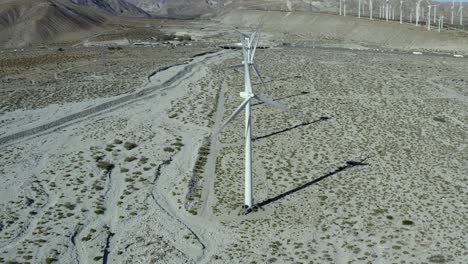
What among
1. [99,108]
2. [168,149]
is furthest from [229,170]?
[99,108]

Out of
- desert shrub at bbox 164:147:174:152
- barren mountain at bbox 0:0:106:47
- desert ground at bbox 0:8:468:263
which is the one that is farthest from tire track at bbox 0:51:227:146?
barren mountain at bbox 0:0:106:47

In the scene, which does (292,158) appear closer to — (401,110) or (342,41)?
(401,110)

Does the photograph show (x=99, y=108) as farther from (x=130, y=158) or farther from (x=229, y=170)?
(x=229, y=170)

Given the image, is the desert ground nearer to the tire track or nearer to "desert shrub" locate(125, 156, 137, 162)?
"desert shrub" locate(125, 156, 137, 162)

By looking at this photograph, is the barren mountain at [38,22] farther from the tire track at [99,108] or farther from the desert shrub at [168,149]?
the desert shrub at [168,149]

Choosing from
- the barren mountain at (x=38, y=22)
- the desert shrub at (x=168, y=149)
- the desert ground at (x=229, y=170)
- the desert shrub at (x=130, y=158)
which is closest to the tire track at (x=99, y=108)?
the desert ground at (x=229, y=170)

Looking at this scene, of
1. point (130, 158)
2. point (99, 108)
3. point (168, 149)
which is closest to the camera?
point (130, 158)

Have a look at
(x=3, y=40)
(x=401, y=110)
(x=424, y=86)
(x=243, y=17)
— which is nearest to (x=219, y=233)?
(x=401, y=110)
